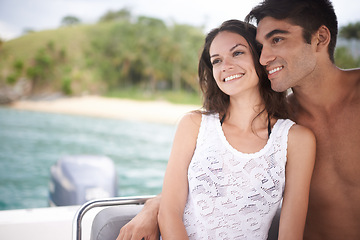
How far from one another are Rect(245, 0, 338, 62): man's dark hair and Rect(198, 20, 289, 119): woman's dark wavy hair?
0.35 ft

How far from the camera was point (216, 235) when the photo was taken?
4.52ft

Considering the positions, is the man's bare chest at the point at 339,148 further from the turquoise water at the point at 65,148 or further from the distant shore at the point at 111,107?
the distant shore at the point at 111,107

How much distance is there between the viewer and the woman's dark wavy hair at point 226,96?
151 cm

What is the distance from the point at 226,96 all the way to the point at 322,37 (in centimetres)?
48

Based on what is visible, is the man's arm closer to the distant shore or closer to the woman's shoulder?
the woman's shoulder

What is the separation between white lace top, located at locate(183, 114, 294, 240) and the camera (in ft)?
4.50

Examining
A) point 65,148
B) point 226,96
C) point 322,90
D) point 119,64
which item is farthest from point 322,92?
point 119,64

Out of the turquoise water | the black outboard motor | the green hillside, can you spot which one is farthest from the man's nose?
the green hillside

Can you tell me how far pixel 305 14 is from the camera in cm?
150

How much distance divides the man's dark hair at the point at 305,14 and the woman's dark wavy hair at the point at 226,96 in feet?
0.35

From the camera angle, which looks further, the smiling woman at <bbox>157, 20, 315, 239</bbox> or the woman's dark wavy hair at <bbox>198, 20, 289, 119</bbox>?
the woman's dark wavy hair at <bbox>198, 20, 289, 119</bbox>

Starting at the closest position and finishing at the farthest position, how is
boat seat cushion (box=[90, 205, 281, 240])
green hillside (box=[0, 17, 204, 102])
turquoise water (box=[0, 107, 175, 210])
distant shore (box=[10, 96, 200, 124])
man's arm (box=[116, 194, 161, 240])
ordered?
1. man's arm (box=[116, 194, 161, 240])
2. boat seat cushion (box=[90, 205, 281, 240])
3. turquoise water (box=[0, 107, 175, 210])
4. distant shore (box=[10, 96, 200, 124])
5. green hillside (box=[0, 17, 204, 102])

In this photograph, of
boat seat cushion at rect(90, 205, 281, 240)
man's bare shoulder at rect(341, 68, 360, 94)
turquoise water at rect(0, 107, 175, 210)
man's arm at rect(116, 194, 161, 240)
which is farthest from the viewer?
turquoise water at rect(0, 107, 175, 210)

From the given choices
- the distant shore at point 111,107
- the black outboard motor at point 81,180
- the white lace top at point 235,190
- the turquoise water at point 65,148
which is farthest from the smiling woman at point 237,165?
the distant shore at point 111,107
